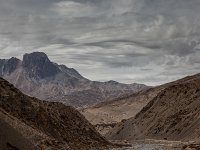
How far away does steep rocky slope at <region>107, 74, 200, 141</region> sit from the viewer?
504 ft

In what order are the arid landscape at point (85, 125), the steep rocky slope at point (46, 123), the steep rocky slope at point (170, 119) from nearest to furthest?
the arid landscape at point (85, 125)
the steep rocky slope at point (46, 123)
the steep rocky slope at point (170, 119)

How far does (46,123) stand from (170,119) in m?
76.9

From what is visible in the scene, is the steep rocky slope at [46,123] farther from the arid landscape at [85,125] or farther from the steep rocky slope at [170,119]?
the steep rocky slope at [170,119]

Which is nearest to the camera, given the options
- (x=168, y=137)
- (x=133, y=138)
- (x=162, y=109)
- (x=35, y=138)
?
(x=35, y=138)

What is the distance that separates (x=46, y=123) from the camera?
105062 mm

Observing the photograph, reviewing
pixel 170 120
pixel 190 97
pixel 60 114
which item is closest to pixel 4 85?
pixel 60 114

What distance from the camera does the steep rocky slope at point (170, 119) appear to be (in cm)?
15362

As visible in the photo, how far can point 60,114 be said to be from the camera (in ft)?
386

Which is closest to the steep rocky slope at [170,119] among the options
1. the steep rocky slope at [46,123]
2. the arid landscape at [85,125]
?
the arid landscape at [85,125]

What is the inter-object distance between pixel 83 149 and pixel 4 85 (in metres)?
24.5

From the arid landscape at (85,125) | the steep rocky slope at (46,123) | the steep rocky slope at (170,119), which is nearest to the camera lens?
Result: the arid landscape at (85,125)

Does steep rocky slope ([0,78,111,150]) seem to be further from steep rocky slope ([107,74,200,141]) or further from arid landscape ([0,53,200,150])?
steep rocky slope ([107,74,200,141])

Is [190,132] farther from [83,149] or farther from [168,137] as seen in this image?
[83,149]

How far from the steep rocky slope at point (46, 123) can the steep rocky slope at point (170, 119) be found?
40019 millimetres
